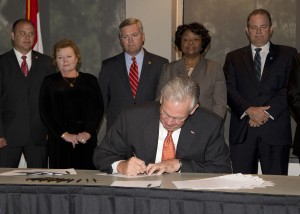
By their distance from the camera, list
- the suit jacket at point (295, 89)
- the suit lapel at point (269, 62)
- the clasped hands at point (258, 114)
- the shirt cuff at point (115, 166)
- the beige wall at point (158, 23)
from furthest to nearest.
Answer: the beige wall at point (158, 23), the suit lapel at point (269, 62), the clasped hands at point (258, 114), the suit jacket at point (295, 89), the shirt cuff at point (115, 166)

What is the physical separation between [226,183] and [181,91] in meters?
0.58

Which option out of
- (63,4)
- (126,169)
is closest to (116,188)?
(126,169)

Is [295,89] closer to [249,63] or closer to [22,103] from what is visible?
[249,63]

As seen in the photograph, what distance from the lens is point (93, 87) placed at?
5062 millimetres

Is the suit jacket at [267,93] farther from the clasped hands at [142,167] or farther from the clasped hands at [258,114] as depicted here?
the clasped hands at [142,167]

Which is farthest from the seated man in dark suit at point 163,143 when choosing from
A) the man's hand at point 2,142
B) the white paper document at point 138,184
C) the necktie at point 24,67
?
the necktie at point 24,67

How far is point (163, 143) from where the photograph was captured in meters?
3.38

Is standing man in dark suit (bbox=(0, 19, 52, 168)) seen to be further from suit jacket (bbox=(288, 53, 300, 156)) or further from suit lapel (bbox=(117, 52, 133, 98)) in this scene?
suit jacket (bbox=(288, 53, 300, 156))

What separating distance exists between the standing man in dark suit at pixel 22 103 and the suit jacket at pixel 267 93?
6.13 ft

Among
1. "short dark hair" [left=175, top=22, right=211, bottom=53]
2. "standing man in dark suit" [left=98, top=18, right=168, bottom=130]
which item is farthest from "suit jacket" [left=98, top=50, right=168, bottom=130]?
"short dark hair" [left=175, top=22, right=211, bottom=53]

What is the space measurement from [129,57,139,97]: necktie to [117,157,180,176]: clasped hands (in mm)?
2021

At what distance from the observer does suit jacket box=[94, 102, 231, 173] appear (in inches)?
132

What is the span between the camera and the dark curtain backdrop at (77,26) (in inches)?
271

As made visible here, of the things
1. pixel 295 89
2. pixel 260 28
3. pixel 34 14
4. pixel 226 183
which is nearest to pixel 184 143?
pixel 226 183
